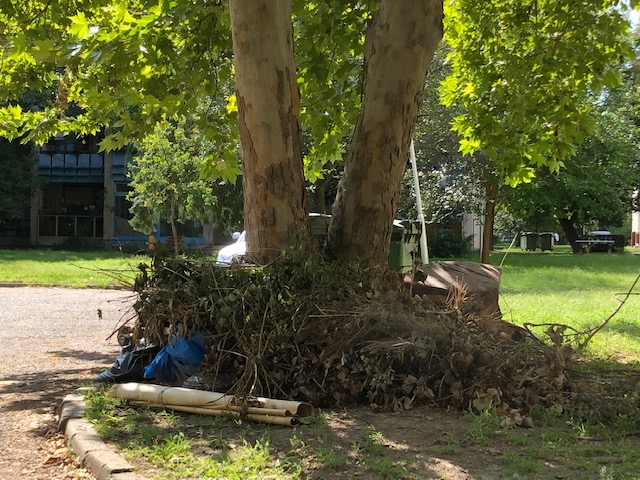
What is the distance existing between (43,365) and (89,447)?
3.99 metres

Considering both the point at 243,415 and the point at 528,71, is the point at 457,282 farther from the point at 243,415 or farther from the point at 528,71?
the point at 243,415

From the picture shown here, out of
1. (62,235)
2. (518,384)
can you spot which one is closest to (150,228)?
(62,235)

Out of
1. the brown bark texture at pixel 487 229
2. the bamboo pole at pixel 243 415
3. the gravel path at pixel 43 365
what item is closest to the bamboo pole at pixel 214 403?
the bamboo pole at pixel 243 415

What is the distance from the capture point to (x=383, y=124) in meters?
6.55

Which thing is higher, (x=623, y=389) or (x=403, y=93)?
(x=403, y=93)

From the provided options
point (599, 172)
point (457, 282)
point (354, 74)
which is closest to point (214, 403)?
point (457, 282)

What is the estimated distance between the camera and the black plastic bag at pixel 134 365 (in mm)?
6117

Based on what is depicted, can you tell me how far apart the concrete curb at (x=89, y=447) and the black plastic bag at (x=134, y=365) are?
23.4 inches

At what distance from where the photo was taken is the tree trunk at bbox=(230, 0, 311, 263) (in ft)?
20.2

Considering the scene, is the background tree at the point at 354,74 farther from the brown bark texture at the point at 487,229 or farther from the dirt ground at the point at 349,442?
the brown bark texture at the point at 487,229

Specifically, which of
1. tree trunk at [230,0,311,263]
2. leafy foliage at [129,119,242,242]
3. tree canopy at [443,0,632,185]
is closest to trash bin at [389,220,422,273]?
tree canopy at [443,0,632,185]

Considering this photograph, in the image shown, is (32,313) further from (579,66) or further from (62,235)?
(62,235)

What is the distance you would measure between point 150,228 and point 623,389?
24.2 meters

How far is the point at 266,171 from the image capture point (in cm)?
633
